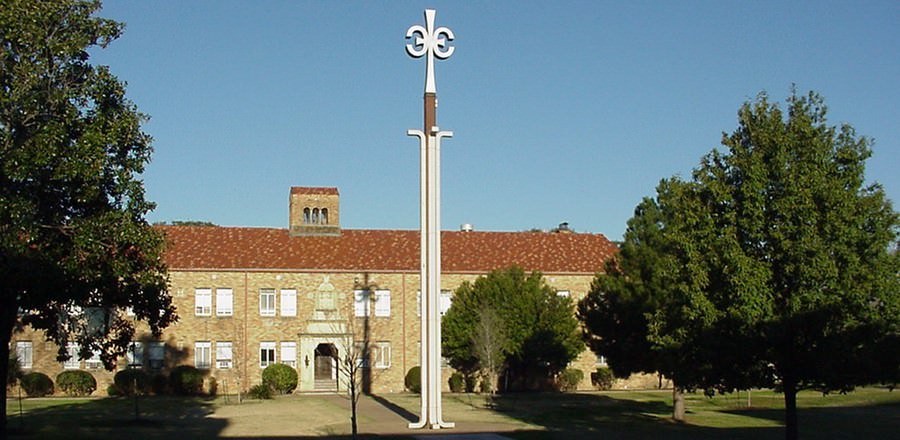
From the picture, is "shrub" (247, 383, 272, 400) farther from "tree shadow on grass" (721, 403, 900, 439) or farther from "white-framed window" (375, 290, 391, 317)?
"tree shadow on grass" (721, 403, 900, 439)

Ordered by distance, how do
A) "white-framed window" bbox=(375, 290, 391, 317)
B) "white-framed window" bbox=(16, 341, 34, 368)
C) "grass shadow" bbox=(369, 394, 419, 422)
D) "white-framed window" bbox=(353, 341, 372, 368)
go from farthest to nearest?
"white-framed window" bbox=(375, 290, 391, 317) < "white-framed window" bbox=(353, 341, 372, 368) < "white-framed window" bbox=(16, 341, 34, 368) < "grass shadow" bbox=(369, 394, 419, 422)

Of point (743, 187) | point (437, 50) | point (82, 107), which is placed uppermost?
point (437, 50)

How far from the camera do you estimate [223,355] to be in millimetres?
50031

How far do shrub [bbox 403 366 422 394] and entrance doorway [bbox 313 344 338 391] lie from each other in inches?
144

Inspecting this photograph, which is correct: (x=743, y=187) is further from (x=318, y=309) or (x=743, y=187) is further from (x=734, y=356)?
(x=318, y=309)

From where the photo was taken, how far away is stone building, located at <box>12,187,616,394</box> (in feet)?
163

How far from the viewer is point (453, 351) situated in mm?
49688

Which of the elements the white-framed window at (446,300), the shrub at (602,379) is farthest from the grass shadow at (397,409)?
the shrub at (602,379)

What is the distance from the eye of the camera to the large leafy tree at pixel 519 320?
1908 inches

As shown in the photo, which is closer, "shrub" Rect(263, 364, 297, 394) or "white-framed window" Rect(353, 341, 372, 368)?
"shrub" Rect(263, 364, 297, 394)

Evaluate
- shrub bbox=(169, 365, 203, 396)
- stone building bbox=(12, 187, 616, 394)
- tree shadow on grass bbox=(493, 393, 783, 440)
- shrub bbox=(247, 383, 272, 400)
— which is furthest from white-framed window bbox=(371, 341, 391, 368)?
shrub bbox=(169, 365, 203, 396)

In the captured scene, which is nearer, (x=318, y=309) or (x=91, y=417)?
(x=91, y=417)

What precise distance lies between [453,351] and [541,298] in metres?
5.04

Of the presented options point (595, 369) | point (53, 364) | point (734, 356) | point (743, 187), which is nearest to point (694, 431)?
point (734, 356)
